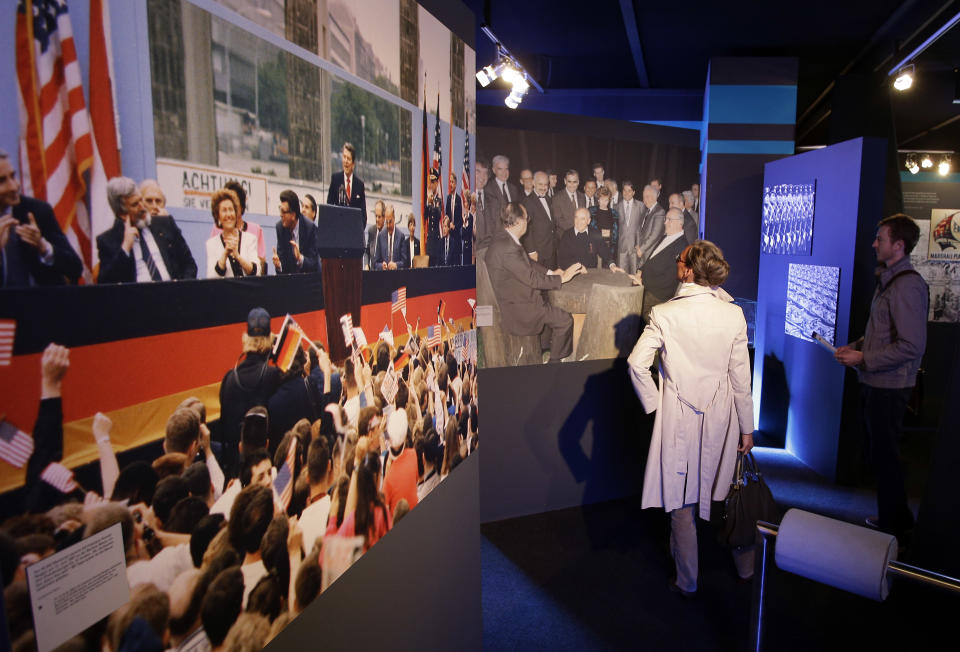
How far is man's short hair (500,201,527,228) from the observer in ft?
12.2

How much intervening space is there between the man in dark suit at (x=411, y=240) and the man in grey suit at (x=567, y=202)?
Result: 2.35 metres

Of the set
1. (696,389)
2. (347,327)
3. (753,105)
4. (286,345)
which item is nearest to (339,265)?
(347,327)

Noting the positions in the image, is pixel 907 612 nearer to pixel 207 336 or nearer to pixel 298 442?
pixel 298 442

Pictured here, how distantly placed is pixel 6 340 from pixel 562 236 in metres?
3.49

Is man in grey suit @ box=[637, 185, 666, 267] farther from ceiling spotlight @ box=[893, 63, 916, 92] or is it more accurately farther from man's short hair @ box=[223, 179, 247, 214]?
man's short hair @ box=[223, 179, 247, 214]

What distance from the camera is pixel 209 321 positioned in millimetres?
945

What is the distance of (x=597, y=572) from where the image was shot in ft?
11.1

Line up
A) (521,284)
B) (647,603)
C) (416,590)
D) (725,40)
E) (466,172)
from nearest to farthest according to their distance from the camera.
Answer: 1. (416,590)
2. (466,172)
3. (647,603)
4. (521,284)
5. (725,40)

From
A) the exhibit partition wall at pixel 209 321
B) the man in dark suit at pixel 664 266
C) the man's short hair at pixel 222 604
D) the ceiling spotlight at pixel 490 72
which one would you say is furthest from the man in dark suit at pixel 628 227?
the man's short hair at pixel 222 604

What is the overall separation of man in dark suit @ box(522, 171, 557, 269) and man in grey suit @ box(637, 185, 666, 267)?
28.7 inches

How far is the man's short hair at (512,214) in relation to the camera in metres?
3.73

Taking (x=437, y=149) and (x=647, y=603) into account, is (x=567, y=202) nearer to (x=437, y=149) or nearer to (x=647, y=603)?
(x=437, y=149)

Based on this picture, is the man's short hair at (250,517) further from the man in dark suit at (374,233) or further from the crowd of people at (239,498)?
the man in dark suit at (374,233)

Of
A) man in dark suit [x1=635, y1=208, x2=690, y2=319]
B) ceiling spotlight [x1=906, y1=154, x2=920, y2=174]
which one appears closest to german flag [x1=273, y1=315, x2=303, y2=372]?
man in dark suit [x1=635, y1=208, x2=690, y2=319]
